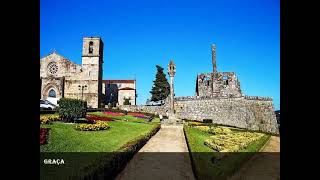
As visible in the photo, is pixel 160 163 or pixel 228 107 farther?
Answer: pixel 228 107

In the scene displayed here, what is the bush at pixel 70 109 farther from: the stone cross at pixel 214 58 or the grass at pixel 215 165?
the stone cross at pixel 214 58

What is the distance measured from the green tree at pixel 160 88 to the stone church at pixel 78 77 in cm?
1062

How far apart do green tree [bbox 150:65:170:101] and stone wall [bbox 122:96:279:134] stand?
1318cm

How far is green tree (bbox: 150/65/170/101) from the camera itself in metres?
58.5

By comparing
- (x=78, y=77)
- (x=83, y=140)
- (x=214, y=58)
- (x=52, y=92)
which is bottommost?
(x=83, y=140)

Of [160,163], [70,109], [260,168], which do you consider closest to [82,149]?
[160,163]

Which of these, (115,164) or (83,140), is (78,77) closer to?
(83,140)

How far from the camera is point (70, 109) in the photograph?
68.9ft

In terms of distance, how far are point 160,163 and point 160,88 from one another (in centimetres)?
4569

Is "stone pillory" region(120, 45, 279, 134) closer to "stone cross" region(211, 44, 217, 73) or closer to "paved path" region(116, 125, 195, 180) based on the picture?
"stone cross" region(211, 44, 217, 73)

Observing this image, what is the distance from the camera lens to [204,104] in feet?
144

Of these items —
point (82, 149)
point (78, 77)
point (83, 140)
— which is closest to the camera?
point (82, 149)

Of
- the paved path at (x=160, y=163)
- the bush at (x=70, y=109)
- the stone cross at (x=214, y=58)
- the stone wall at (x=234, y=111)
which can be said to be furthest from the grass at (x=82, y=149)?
the stone cross at (x=214, y=58)
